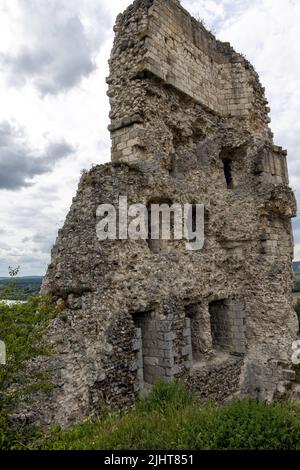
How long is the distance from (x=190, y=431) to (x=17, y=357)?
2420 millimetres

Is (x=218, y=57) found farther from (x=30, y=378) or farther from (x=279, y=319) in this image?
(x=30, y=378)

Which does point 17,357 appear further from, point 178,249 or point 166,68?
point 166,68

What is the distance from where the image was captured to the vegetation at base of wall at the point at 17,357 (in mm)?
4852

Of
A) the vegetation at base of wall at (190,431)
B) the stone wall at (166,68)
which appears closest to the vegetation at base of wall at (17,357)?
the vegetation at base of wall at (190,431)

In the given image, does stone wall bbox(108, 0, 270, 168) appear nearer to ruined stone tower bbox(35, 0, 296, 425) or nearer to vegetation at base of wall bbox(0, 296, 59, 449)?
ruined stone tower bbox(35, 0, 296, 425)

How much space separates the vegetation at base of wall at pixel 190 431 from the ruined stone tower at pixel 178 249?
80 centimetres

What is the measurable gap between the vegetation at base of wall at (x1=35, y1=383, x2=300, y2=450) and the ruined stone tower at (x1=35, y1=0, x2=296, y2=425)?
2.63ft

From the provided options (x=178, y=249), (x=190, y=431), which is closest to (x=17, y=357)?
(x=190, y=431)

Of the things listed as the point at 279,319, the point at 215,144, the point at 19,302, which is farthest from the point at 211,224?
the point at 19,302

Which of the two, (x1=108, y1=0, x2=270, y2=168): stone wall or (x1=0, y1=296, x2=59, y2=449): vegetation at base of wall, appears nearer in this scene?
(x1=0, y1=296, x2=59, y2=449): vegetation at base of wall

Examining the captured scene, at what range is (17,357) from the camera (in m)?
4.91

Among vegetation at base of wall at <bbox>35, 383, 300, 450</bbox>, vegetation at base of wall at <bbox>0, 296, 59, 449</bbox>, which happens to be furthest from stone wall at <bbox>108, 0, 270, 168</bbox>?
vegetation at base of wall at <bbox>35, 383, 300, 450</bbox>

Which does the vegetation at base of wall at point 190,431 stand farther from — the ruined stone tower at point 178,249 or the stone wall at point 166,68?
the stone wall at point 166,68

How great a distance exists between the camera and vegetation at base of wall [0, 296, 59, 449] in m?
4.85
